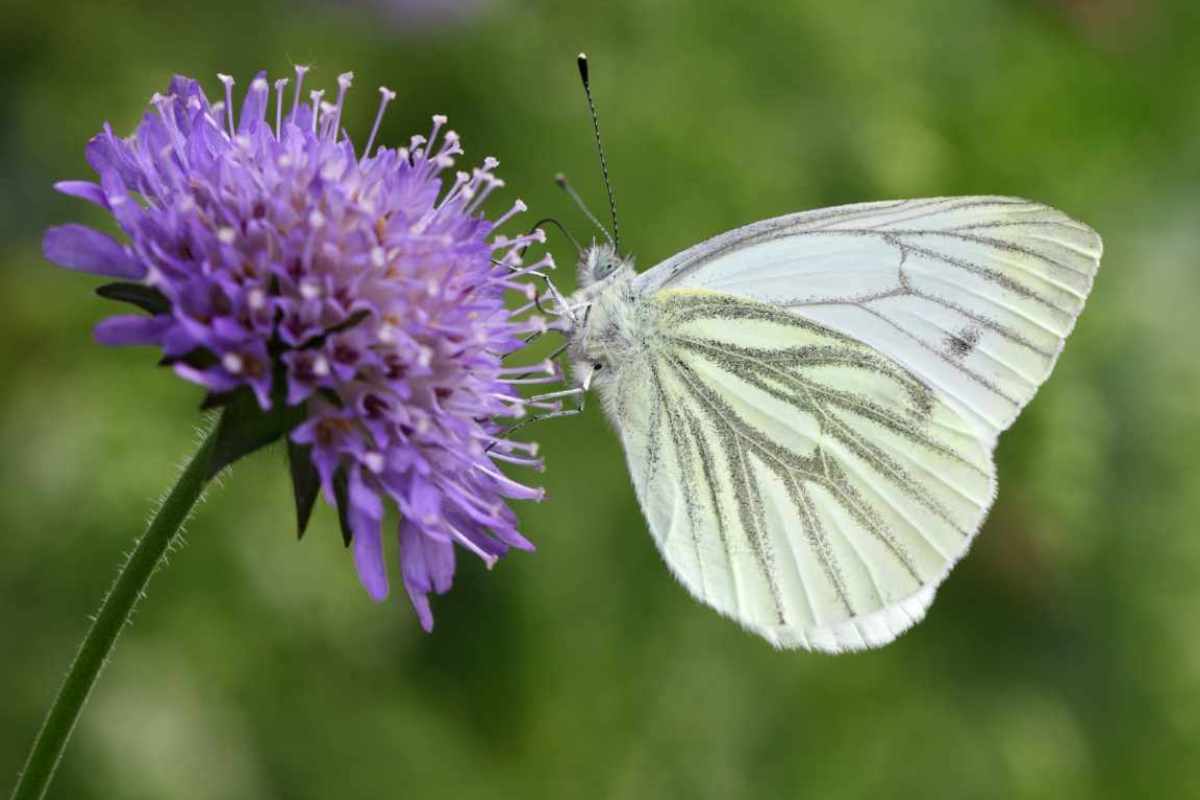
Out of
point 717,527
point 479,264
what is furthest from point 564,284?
point 479,264

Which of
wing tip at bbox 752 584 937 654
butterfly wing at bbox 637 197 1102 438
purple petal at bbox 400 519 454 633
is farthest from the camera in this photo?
butterfly wing at bbox 637 197 1102 438

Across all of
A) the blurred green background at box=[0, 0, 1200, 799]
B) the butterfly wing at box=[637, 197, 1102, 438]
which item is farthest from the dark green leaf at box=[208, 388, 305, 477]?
the blurred green background at box=[0, 0, 1200, 799]

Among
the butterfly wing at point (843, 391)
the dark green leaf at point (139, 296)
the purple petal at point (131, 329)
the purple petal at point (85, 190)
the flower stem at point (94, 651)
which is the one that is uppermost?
the butterfly wing at point (843, 391)

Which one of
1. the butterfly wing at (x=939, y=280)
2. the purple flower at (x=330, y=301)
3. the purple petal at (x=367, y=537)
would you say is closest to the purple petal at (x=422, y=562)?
the purple flower at (x=330, y=301)

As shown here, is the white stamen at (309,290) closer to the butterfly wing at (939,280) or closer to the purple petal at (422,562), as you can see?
the purple petal at (422,562)

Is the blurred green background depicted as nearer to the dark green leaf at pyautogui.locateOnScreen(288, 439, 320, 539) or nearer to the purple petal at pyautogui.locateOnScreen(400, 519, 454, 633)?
the purple petal at pyautogui.locateOnScreen(400, 519, 454, 633)

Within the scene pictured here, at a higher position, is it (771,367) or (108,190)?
(771,367)

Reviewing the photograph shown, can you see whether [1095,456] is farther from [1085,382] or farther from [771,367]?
[771,367]
